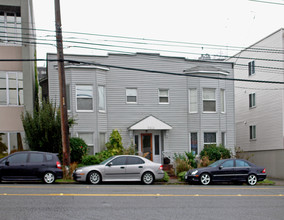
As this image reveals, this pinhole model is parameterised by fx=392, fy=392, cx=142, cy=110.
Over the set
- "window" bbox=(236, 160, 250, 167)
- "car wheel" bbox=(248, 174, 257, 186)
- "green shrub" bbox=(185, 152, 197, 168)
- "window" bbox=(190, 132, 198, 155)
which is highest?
"window" bbox=(190, 132, 198, 155)

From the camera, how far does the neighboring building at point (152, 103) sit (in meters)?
24.3

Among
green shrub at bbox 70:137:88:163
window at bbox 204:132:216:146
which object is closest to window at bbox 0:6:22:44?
green shrub at bbox 70:137:88:163

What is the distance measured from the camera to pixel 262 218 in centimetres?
1051

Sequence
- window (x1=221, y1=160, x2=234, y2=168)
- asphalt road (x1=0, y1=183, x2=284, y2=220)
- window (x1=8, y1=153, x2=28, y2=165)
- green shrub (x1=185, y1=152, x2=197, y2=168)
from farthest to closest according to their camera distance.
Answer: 1. green shrub (x1=185, y1=152, x2=197, y2=168)
2. window (x1=221, y1=160, x2=234, y2=168)
3. window (x1=8, y1=153, x2=28, y2=165)
4. asphalt road (x1=0, y1=183, x2=284, y2=220)

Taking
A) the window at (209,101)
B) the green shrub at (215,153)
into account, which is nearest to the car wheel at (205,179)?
the green shrub at (215,153)

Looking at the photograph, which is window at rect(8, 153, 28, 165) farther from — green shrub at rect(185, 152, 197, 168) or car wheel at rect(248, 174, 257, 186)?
car wheel at rect(248, 174, 257, 186)

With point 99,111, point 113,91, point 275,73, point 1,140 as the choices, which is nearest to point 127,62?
point 113,91

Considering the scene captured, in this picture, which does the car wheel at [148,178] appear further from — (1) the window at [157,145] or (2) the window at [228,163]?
(1) the window at [157,145]

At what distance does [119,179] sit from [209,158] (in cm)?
851

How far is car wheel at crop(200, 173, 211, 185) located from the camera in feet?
62.6

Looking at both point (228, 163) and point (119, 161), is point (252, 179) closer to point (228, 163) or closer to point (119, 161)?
point (228, 163)

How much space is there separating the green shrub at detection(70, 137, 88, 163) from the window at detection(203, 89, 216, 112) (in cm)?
862

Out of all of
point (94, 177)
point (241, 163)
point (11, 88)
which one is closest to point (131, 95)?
point (11, 88)

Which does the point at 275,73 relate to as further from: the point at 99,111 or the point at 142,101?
the point at 99,111
